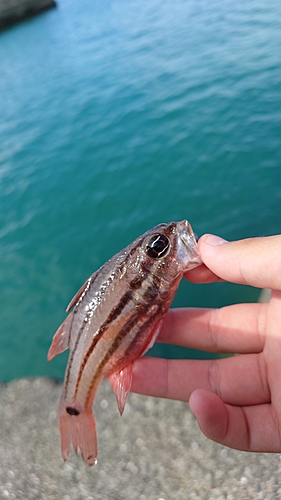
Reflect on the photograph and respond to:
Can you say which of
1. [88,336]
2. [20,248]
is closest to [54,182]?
[20,248]

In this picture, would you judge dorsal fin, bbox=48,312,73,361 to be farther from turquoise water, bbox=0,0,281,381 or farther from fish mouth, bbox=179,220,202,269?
turquoise water, bbox=0,0,281,381

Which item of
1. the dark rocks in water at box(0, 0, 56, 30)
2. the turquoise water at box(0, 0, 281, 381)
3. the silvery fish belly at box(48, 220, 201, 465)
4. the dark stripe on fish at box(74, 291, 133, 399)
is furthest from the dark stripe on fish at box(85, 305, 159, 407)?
the dark rocks in water at box(0, 0, 56, 30)

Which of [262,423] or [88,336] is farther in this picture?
[88,336]

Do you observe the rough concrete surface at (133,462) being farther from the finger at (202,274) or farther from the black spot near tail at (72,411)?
the finger at (202,274)

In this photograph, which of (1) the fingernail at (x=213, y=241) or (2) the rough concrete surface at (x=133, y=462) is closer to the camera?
(1) the fingernail at (x=213, y=241)

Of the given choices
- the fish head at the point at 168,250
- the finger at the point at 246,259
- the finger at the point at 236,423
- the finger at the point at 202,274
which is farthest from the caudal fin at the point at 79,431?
the finger at the point at 246,259

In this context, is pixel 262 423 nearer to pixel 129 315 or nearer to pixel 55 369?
pixel 129 315
